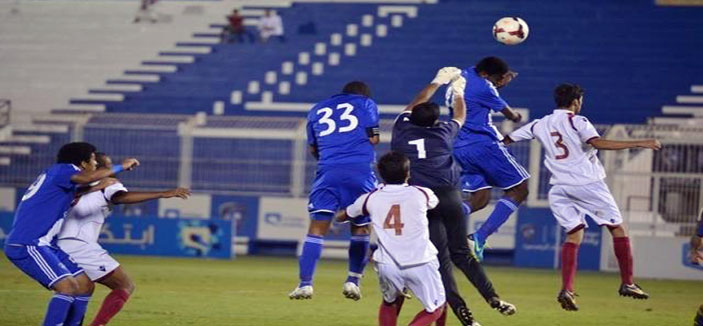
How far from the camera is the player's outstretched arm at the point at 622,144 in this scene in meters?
13.3

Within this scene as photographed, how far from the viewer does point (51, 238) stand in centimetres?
1178

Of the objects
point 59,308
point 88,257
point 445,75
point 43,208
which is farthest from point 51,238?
point 445,75

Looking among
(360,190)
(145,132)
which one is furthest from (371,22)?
(360,190)

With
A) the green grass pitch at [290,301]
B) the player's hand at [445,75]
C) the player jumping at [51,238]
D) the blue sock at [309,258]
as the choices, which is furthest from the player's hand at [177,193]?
the player's hand at [445,75]

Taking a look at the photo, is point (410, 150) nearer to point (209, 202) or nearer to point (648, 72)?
point (209, 202)

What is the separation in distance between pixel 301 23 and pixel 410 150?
26032mm

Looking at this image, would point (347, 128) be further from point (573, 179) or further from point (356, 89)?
point (573, 179)

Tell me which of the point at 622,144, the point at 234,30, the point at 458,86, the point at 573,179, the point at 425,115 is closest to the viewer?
the point at 425,115

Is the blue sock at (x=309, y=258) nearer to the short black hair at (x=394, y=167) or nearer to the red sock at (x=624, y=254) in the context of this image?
the short black hair at (x=394, y=167)

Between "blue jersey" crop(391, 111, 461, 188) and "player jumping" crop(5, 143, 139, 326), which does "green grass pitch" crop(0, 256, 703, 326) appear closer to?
"player jumping" crop(5, 143, 139, 326)

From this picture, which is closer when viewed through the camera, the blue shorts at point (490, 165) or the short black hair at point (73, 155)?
the short black hair at point (73, 155)

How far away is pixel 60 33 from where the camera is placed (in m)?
39.4

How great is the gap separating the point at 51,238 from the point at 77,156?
725 mm

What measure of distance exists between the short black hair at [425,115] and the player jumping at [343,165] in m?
1.38
